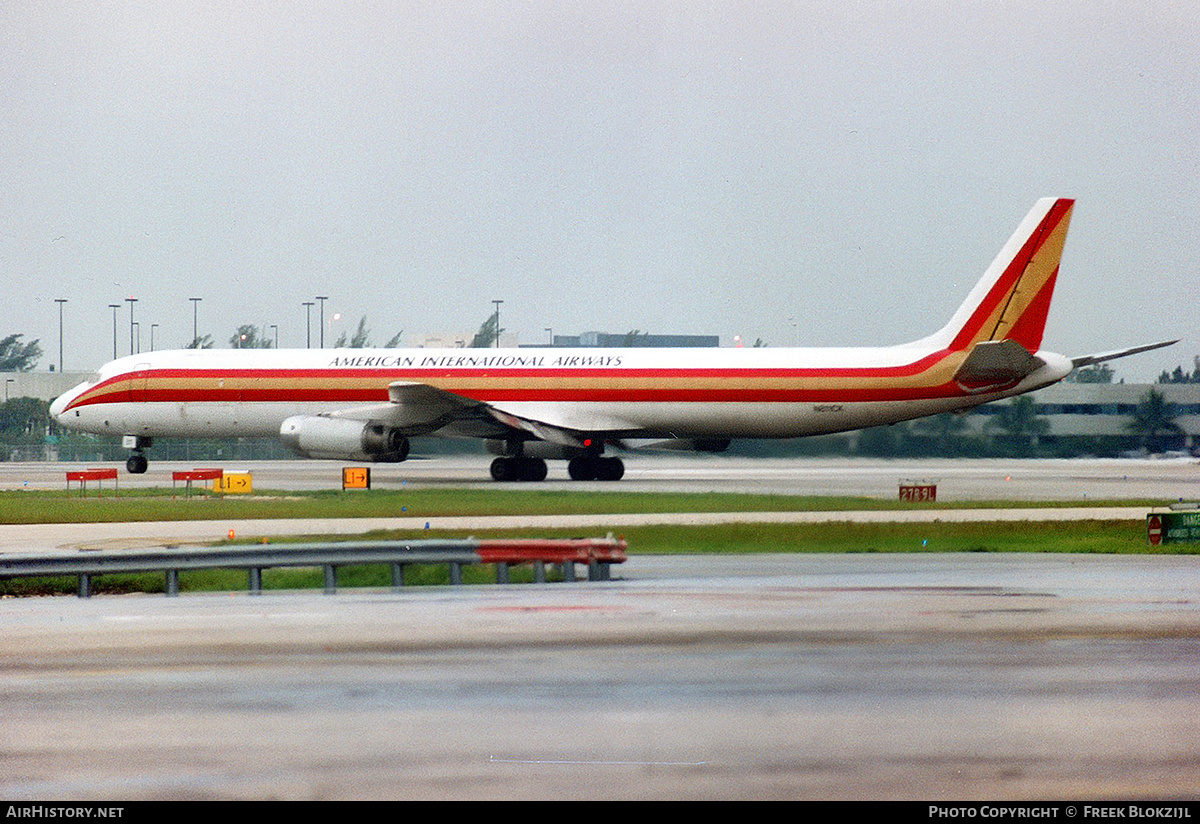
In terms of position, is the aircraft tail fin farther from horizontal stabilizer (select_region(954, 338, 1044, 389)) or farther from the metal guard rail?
the metal guard rail

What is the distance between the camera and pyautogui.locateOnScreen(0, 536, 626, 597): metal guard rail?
18.5 meters

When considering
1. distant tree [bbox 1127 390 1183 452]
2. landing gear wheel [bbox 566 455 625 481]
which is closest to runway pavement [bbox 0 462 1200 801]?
landing gear wheel [bbox 566 455 625 481]

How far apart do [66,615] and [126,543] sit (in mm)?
8449

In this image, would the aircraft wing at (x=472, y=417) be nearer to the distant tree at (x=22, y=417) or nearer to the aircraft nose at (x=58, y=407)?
→ the aircraft nose at (x=58, y=407)

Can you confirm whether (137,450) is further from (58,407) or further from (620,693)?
(620,693)

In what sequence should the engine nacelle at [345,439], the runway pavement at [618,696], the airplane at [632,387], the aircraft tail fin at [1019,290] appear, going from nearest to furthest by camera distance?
the runway pavement at [618,696] < the engine nacelle at [345,439] < the airplane at [632,387] < the aircraft tail fin at [1019,290]

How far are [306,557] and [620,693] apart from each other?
29.1 feet

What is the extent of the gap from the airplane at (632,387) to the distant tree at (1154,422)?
21.0 m

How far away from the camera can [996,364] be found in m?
43.4

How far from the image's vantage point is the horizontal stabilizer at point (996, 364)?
42.9 meters

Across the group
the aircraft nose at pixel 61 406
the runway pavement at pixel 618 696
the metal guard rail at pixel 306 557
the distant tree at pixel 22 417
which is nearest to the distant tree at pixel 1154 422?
the aircraft nose at pixel 61 406

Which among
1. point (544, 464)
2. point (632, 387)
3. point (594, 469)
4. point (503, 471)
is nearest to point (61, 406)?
point (503, 471)
